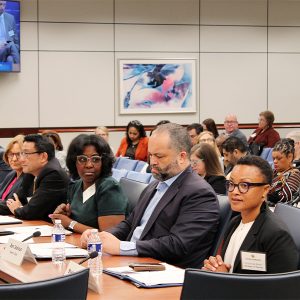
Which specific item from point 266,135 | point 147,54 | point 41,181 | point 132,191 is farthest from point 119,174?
point 147,54

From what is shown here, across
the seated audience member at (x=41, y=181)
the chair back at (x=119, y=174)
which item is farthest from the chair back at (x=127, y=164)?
the seated audience member at (x=41, y=181)

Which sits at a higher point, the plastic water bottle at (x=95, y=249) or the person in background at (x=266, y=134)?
the person in background at (x=266, y=134)

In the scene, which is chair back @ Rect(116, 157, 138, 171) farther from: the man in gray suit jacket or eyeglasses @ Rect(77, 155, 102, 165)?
the man in gray suit jacket

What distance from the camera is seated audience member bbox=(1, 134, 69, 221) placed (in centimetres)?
546

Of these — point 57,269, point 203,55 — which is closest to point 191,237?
point 57,269

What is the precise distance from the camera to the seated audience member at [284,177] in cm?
614

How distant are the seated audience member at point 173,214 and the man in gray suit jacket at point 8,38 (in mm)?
8920

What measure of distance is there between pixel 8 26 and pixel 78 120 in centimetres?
218

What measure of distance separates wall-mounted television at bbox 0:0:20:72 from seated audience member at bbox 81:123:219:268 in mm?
8906

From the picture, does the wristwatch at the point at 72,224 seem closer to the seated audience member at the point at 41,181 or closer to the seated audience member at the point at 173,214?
the seated audience member at the point at 173,214

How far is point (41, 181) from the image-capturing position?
18.4ft

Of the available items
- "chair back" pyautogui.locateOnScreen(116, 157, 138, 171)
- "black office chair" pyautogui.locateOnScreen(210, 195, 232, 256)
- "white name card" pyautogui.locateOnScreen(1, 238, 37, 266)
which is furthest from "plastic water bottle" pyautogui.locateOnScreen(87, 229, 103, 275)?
"chair back" pyautogui.locateOnScreen(116, 157, 138, 171)

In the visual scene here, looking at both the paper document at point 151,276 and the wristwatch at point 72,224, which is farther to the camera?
the wristwatch at point 72,224

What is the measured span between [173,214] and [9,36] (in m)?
9.36
